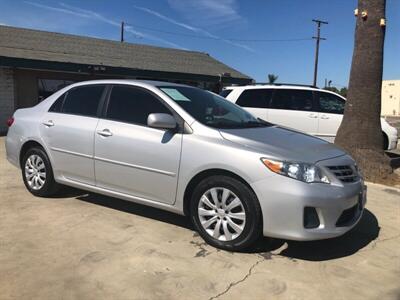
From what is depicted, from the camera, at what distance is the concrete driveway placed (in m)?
3.69

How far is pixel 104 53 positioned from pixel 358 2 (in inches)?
579

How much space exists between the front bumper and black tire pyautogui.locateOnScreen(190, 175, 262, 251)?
8cm

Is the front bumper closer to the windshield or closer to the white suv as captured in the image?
the windshield

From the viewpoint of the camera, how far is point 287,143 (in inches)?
184

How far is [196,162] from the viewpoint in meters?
4.58

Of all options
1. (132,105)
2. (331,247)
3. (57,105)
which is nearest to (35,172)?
(57,105)

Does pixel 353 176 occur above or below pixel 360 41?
below

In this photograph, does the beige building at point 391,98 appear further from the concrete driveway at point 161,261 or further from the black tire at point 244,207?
the black tire at point 244,207

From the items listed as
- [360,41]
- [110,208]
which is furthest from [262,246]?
[360,41]

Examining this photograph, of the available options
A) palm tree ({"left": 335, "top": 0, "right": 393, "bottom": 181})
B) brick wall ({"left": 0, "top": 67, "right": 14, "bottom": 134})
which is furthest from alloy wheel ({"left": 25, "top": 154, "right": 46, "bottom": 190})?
brick wall ({"left": 0, "top": 67, "right": 14, "bottom": 134})

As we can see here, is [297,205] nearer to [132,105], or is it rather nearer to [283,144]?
[283,144]

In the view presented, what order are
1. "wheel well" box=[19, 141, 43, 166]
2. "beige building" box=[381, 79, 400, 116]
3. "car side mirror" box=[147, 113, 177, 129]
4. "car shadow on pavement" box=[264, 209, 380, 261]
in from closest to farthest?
"car shadow on pavement" box=[264, 209, 380, 261]
"car side mirror" box=[147, 113, 177, 129]
"wheel well" box=[19, 141, 43, 166]
"beige building" box=[381, 79, 400, 116]

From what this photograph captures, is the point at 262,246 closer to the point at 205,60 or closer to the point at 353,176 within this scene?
the point at 353,176

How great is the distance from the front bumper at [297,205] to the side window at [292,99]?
710 cm
